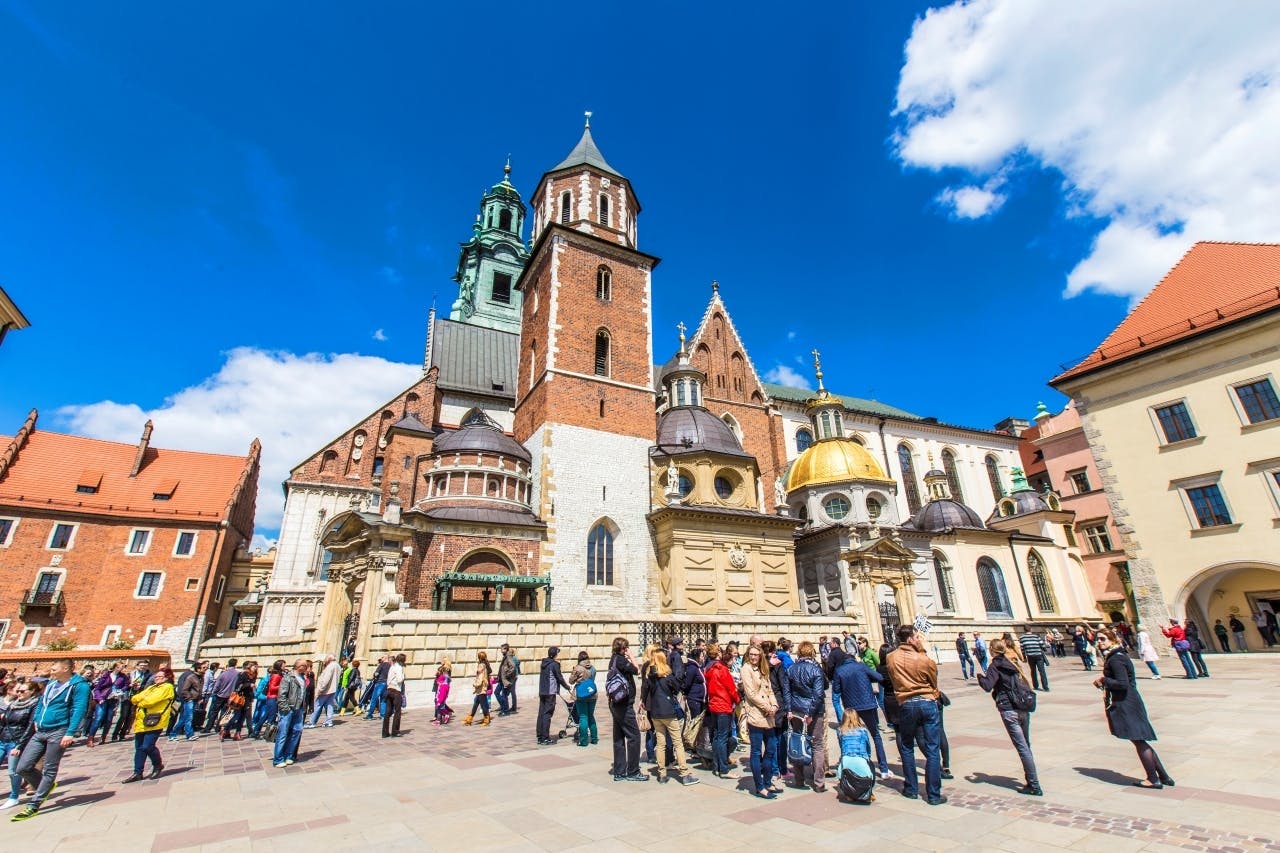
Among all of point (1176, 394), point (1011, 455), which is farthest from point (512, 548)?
point (1011, 455)

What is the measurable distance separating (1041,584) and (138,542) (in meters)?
43.4

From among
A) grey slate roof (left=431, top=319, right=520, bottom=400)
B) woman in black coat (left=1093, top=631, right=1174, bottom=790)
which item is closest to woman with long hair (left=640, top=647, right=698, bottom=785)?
woman in black coat (left=1093, top=631, right=1174, bottom=790)

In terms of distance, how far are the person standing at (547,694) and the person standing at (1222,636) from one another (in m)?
22.6

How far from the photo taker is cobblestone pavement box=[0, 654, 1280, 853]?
4805 millimetres

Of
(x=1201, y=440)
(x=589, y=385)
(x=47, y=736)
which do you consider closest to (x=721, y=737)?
(x=47, y=736)

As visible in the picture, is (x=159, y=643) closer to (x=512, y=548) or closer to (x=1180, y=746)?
(x=512, y=548)

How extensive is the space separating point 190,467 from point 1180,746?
39.5 meters

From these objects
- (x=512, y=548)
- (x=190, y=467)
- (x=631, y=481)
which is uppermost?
(x=190, y=467)

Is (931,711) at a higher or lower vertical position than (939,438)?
lower

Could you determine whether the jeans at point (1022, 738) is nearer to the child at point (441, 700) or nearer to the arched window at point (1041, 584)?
the child at point (441, 700)

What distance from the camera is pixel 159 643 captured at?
2597 cm

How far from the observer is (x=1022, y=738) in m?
5.84

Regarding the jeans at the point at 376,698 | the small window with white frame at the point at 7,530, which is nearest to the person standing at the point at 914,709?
the jeans at the point at 376,698

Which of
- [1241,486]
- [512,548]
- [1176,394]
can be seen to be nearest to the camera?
[1241,486]
